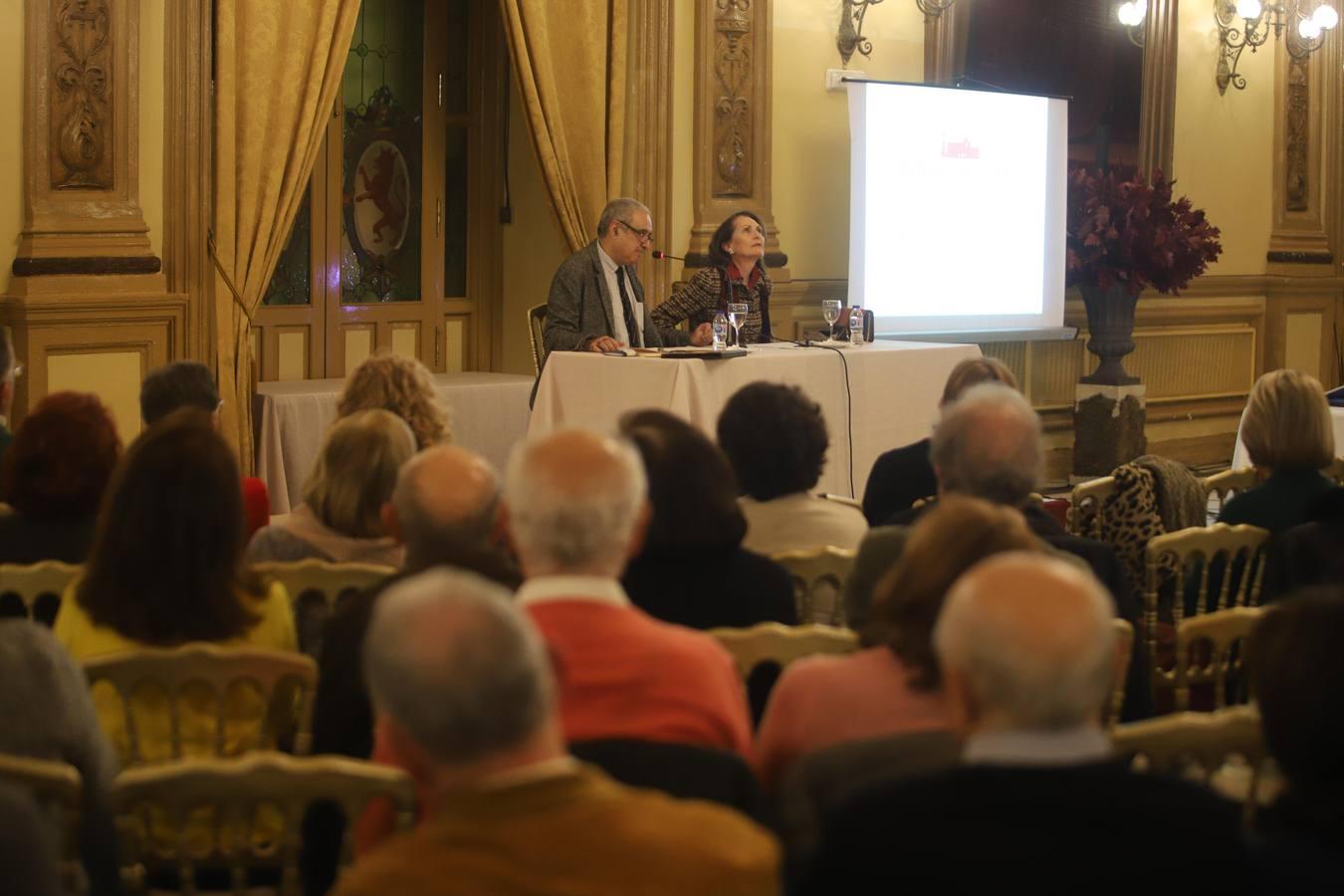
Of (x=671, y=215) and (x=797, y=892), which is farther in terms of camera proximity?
(x=671, y=215)

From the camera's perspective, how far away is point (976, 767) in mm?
1539

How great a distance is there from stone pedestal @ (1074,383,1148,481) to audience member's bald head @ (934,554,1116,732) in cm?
769

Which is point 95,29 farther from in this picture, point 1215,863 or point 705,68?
point 1215,863

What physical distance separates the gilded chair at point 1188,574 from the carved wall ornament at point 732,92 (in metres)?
4.48

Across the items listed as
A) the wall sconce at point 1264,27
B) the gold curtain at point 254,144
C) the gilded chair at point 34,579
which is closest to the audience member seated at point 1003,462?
the gilded chair at point 34,579

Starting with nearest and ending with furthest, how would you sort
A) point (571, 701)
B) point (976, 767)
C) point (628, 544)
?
point (976, 767)
point (571, 701)
point (628, 544)

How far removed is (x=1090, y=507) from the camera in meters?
4.15

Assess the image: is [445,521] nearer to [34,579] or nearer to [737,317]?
[34,579]

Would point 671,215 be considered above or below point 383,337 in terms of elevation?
above

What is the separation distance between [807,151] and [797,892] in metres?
7.17

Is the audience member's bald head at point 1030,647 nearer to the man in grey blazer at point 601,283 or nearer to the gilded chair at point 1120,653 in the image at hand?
the gilded chair at point 1120,653

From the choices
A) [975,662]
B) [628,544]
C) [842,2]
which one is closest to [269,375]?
[842,2]

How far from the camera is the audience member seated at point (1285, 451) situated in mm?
3791

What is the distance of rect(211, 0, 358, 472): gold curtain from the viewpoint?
6547 millimetres
